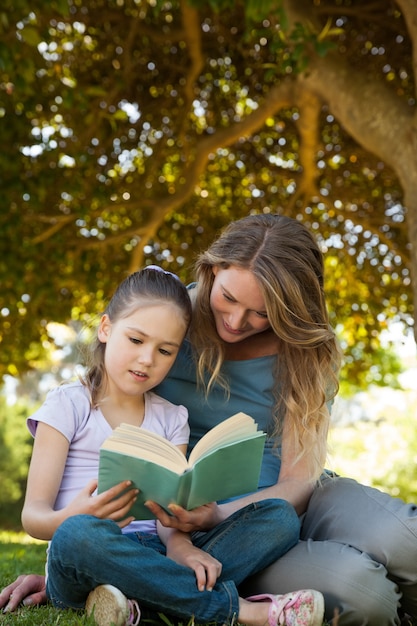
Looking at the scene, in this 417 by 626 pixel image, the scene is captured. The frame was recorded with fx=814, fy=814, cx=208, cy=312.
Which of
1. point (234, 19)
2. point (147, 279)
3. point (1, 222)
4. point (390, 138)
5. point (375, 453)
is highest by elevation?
point (234, 19)

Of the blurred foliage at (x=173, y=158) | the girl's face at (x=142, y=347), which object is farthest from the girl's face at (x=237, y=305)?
the blurred foliage at (x=173, y=158)

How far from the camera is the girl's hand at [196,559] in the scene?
7.79 feet

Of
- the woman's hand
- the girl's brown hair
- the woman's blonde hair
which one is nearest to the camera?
the woman's hand

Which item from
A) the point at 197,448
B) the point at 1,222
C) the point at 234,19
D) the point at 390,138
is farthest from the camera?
the point at 234,19

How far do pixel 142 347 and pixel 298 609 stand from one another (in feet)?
3.16

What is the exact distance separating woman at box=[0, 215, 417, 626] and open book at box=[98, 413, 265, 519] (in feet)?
0.46

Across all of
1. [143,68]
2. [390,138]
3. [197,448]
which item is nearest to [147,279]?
[197,448]

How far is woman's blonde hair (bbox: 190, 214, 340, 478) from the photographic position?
116 inches

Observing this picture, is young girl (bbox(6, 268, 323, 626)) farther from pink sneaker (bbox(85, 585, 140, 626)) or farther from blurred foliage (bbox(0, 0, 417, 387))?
blurred foliage (bbox(0, 0, 417, 387))

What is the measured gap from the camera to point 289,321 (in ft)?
9.72

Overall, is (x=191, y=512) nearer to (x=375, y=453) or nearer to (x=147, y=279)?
(x=147, y=279)

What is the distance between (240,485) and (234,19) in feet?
18.4

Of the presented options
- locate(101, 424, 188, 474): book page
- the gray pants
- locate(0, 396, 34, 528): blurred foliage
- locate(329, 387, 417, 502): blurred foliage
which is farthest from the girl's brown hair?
locate(0, 396, 34, 528): blurred foliage

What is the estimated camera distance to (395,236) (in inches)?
313
